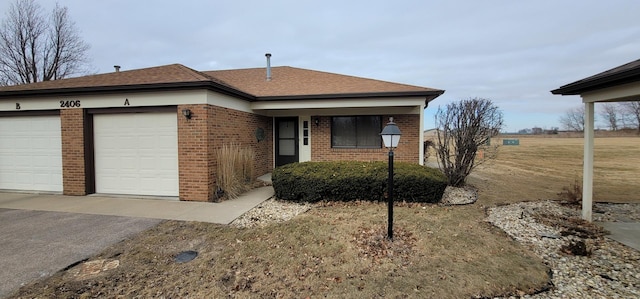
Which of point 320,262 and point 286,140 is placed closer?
point 320,262

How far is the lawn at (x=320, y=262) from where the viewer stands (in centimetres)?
302

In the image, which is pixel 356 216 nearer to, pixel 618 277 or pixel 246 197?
pixel 246 197

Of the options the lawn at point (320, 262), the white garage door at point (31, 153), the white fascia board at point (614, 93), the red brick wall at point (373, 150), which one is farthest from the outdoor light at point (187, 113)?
the white fascia board at point (614, 93)

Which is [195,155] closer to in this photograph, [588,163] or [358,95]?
[358,95]

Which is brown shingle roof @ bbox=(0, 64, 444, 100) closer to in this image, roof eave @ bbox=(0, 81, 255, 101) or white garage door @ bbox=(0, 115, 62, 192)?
roof eave @ bbox=(0, 81, 255, 101)

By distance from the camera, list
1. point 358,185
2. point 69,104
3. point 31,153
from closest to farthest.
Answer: point 358,185, point 69,104, point 31,153

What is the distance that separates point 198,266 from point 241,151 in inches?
177

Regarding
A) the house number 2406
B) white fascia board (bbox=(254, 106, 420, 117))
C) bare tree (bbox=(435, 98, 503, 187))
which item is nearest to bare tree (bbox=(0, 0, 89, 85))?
the house number 2406

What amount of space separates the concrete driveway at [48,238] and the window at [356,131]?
6570 mm

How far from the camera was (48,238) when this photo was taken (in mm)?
4387

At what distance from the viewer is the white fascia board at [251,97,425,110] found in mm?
8625

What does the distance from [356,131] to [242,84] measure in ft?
16.1

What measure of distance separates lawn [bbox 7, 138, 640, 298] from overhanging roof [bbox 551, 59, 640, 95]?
9.65 feet

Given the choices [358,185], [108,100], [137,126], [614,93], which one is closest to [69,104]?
[108,100]
